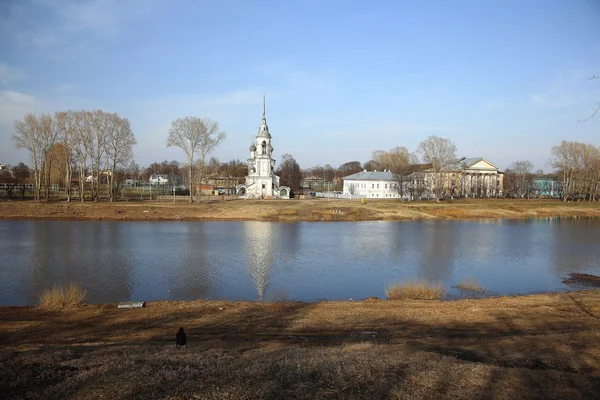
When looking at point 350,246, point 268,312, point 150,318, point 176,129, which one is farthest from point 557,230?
point 176,129

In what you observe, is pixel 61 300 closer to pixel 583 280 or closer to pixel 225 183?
pixel 583 280

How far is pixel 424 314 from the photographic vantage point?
15.1 metres

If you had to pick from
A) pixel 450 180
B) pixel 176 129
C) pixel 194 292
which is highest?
pixel 176 129

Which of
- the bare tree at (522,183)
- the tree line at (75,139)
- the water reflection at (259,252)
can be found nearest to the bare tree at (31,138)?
the tree line at (75,139)

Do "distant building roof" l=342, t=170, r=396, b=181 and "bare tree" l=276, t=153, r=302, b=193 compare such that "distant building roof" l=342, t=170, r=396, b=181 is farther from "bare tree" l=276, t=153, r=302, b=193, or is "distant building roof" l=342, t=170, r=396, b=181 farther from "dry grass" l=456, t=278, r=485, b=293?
"dry grass" l=456, t=278, r=485, b=293

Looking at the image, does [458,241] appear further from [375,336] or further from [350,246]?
[375,336]

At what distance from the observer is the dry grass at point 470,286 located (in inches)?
819

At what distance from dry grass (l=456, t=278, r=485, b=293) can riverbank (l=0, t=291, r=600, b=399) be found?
3.37 m

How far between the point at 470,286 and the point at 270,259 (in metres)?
12.2

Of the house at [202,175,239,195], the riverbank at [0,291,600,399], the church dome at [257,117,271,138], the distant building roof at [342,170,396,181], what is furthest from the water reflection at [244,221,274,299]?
the house at [202,175,239,195]

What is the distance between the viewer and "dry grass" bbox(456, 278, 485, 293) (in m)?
20.8

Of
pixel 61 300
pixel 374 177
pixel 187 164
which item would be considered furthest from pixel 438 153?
pixel 61 300

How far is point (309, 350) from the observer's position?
34.0 feet

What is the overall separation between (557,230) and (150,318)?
1780 inches
